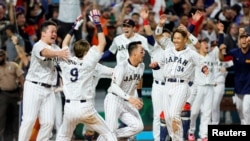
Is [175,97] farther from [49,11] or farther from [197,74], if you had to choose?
[49,11]

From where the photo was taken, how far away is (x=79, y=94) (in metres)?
12.4

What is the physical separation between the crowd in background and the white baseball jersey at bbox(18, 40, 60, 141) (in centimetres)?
334

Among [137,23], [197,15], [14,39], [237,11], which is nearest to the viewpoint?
[197,15]

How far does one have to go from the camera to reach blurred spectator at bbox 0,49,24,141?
52.2 ft

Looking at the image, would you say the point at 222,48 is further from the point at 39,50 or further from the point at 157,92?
the point at 39,50

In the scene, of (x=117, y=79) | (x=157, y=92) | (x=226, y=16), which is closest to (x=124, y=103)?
(x=117, y=79)

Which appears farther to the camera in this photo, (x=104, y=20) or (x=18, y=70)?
(x=104, y=20)

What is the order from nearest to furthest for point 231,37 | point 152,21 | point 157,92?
point 157,92 < point 231,37 < point 152,21

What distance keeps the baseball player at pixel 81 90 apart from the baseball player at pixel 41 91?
540mm

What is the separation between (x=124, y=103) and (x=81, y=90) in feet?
4.15

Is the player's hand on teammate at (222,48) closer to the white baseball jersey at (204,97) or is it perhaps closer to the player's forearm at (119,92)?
the white baseball jersey at (204,97)

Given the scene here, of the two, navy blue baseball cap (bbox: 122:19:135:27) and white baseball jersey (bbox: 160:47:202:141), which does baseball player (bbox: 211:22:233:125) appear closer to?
navy blue baseball cap (bbox: 122:19:135:27)

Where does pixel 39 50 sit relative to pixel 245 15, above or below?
below

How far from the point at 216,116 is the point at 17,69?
4683mm
